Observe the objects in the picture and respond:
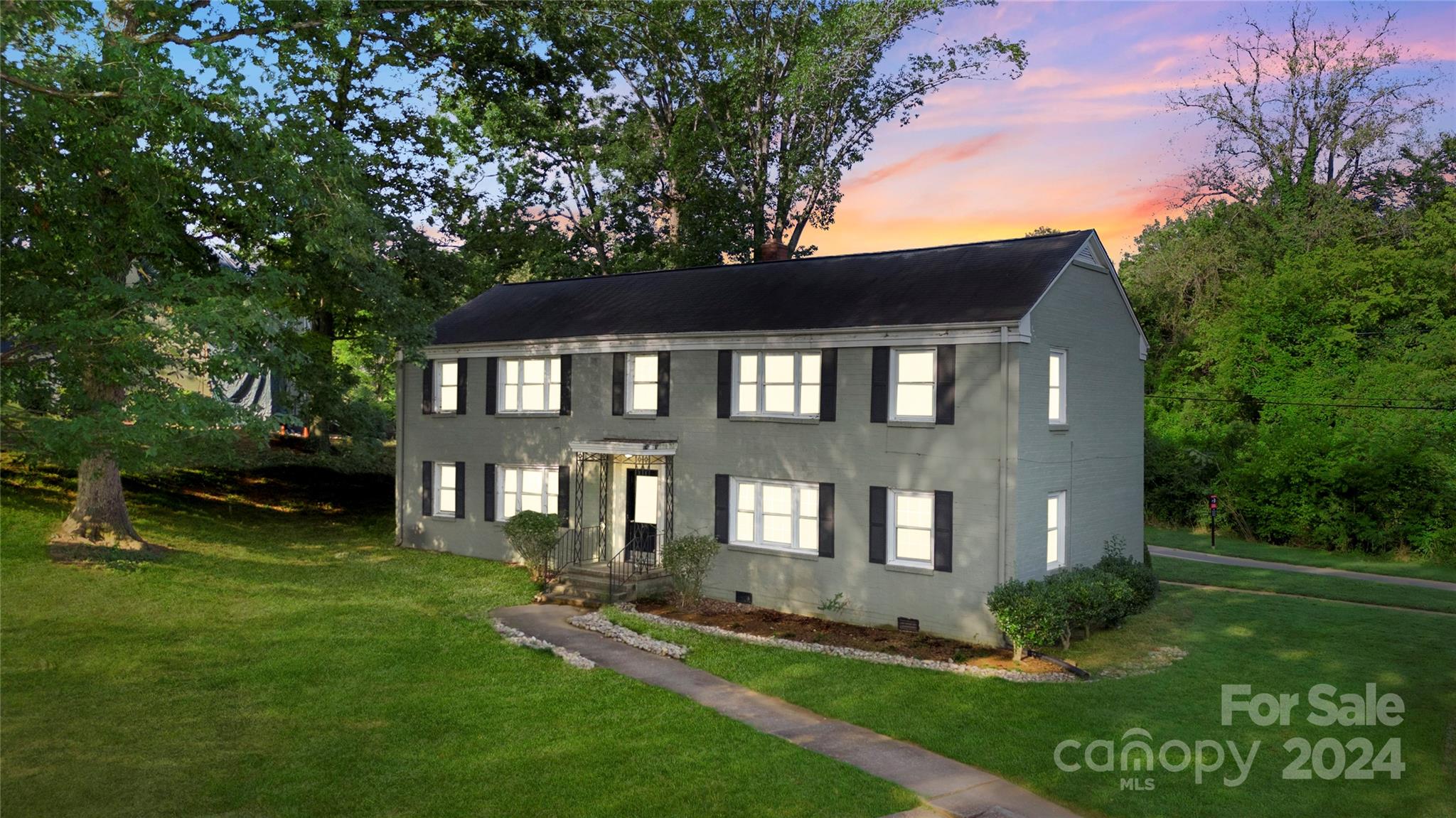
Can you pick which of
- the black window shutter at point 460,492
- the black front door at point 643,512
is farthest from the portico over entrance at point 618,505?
the black window shutter at point 460,492

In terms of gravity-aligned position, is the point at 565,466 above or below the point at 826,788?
above

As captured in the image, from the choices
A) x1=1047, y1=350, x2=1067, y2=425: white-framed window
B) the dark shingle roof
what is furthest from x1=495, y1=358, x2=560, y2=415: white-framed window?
x1=1047, y1=350, x2=1067, y2=425: white-framed window

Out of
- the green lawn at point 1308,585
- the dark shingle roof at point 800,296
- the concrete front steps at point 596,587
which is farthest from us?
the green lawn at point 1308,585

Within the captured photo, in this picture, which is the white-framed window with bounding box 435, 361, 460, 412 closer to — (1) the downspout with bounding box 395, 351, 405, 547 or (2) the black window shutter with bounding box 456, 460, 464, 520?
(1) the downspout with bounding box 395, 351, 405, 547

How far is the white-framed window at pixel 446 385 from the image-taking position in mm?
25641

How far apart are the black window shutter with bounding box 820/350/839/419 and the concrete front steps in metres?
5.06

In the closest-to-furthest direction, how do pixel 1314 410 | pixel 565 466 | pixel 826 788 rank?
pixel 826 788 < pixel 565 466 < pixel 1314 410

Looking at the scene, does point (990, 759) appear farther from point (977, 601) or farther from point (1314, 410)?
point (1314, 410)

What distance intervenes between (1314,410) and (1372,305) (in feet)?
17.5

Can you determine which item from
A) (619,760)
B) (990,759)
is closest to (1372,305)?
(990,759)


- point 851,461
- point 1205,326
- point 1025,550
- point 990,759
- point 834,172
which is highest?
point 834,172

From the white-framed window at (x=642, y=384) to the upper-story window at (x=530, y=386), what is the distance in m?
2.46

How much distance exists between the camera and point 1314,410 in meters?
34.6

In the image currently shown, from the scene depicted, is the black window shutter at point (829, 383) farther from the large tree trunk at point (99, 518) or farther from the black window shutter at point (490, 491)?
the large tree trunk at point (99, 518)
